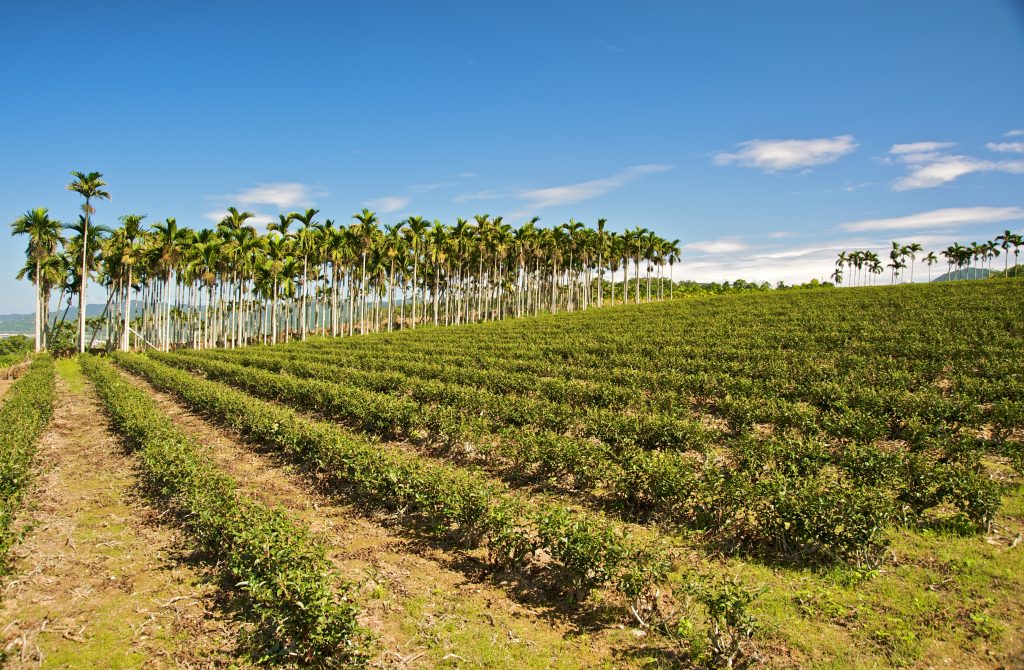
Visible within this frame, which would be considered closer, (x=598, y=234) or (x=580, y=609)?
(x=580, y=609)

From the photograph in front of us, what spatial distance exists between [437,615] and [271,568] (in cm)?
239

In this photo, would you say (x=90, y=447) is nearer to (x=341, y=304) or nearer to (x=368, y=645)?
(x=368, y=645)

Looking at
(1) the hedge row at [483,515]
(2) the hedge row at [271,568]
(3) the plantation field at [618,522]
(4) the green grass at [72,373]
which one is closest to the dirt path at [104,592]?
(3) the plantation field at [618,522]

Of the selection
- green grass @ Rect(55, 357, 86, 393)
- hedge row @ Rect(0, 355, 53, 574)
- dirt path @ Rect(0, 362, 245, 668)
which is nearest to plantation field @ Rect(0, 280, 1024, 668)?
dirt path @ Rect(0, 362, 245, 668)

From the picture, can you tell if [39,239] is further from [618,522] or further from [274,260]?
[618,522]

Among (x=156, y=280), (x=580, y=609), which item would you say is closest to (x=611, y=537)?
(x=580, y=609)

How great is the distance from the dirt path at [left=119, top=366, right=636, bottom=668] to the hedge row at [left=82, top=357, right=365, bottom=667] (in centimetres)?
52

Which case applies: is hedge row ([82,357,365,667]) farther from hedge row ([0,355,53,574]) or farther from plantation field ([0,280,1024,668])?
hedge row ([0,355,53,574])

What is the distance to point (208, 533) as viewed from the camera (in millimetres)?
8477

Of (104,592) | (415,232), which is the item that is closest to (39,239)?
(415,232)

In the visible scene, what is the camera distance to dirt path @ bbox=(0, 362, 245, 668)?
20.6 feet

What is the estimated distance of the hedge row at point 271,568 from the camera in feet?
19.5

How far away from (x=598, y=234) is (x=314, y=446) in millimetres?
70031

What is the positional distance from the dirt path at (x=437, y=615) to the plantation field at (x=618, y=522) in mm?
33
